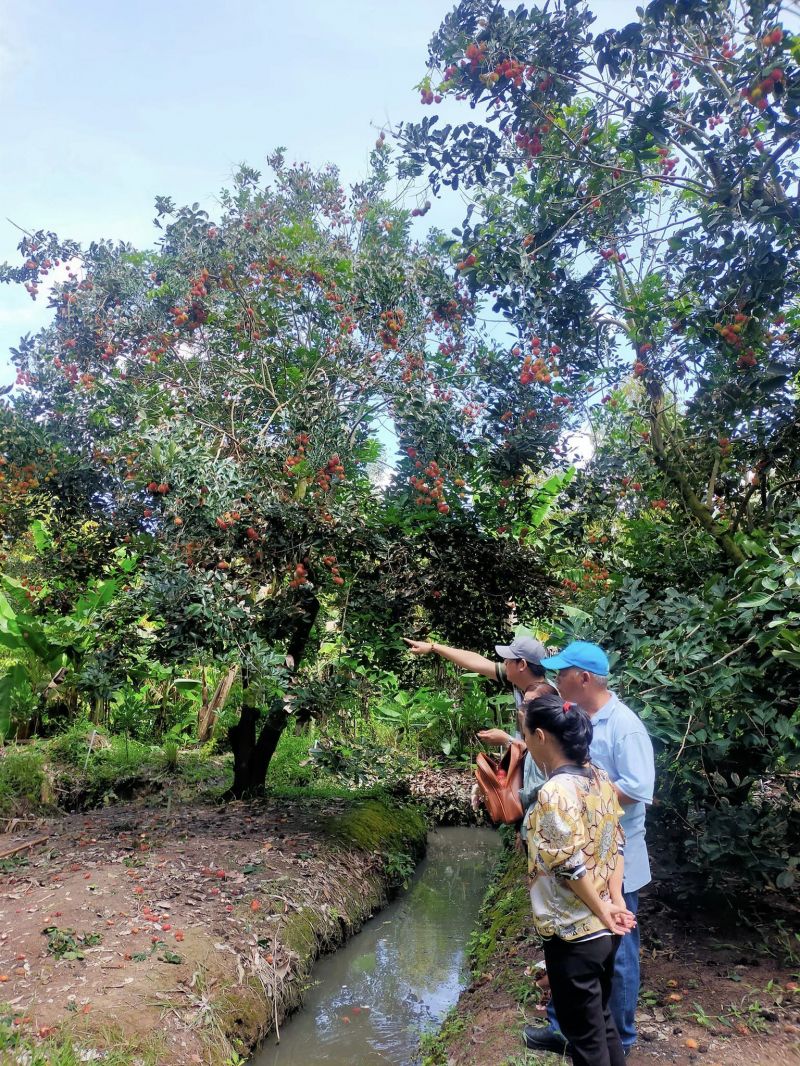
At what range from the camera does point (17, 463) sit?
7074 millimetres

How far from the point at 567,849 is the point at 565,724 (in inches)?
14.9

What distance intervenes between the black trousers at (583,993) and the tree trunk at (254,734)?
493 cm

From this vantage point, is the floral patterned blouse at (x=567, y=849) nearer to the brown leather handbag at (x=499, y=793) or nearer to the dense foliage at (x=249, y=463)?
the brown leather handbag at (x=499, y=793)

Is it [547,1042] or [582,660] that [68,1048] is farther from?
[582,660]

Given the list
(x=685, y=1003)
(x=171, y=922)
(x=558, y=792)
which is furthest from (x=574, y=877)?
(x=171, y=922)

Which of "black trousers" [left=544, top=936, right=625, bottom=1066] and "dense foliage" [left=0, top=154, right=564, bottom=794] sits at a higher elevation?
"dense foliage" [left=0, top=154, right=564, bottom=794]

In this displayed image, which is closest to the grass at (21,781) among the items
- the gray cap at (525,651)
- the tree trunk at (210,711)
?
the tree trunk at (210,711)

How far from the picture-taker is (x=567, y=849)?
7.50ft

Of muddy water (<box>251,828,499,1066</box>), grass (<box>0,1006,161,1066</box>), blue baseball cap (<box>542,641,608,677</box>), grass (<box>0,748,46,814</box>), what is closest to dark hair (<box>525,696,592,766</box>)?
blue baseball cap (<box>542,641,608,677</box>)

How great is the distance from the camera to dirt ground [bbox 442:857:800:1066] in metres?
3.21

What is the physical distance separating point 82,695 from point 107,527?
165 inches

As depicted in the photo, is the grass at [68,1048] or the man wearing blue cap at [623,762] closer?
the man wearing blue cap at [623,762]

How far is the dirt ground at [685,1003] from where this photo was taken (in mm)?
3213

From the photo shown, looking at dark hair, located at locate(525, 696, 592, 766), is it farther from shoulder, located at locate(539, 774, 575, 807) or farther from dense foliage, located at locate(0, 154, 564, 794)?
dense foliage, located at locate(0, 154, 564, 794)
